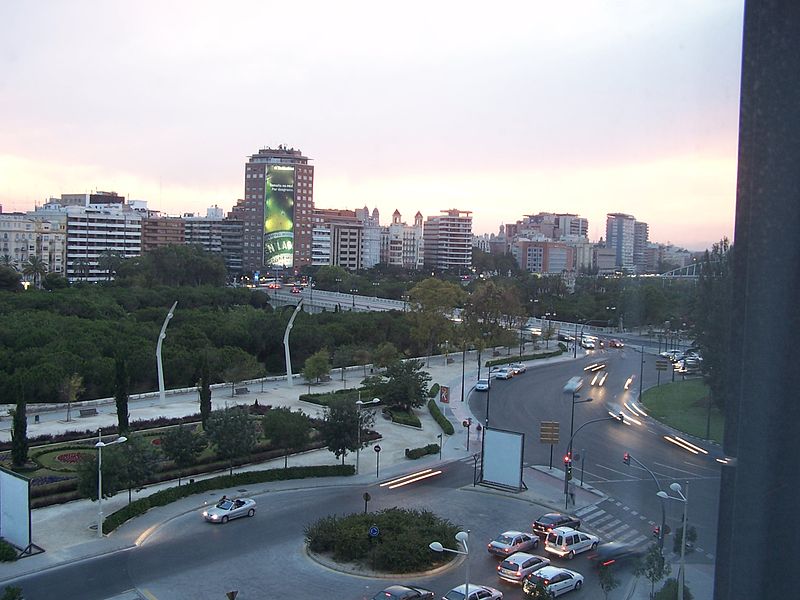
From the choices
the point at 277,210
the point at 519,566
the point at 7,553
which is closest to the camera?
the point at 519,566

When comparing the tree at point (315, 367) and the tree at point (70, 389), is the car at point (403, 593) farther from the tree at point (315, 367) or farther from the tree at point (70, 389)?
the tree at point (315, 367)

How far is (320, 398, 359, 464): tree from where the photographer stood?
1191 centimetres

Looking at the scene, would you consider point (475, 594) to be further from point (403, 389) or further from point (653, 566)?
point (403, 389)

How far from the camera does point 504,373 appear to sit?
22.3 meters

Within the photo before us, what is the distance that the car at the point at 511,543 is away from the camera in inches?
339

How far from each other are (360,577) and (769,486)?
23.3 feet

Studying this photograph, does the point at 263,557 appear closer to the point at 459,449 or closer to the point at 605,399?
the point at 459,449

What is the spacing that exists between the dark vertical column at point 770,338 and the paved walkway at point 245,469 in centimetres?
38

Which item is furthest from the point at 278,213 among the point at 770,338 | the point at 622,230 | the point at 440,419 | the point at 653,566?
the point at 770,338

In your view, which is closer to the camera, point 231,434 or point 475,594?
point 475,594

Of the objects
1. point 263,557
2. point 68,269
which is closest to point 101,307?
point 263,557

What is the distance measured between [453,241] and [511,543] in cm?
6171

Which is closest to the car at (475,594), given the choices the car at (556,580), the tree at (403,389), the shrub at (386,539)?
the car at (556,580)

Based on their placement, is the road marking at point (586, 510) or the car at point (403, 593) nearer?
the car at point (403, 593)
